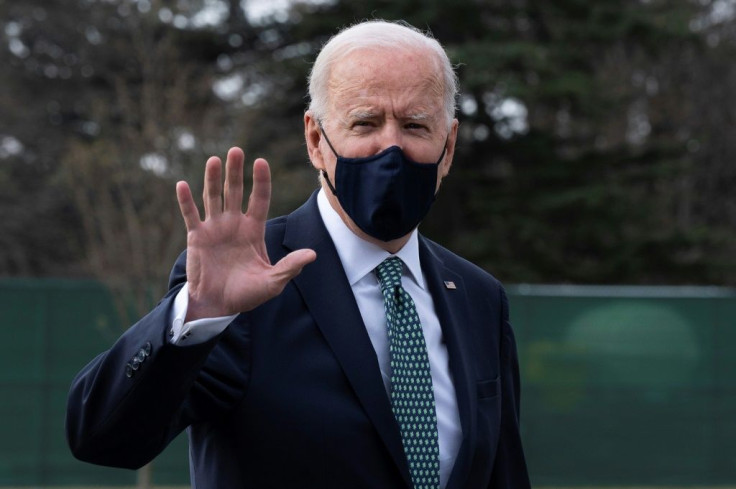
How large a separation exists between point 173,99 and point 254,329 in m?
12.1

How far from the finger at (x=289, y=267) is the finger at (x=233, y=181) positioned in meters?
0.14

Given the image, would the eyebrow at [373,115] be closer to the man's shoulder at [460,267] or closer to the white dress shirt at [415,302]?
the white dress shirt at [415,302]

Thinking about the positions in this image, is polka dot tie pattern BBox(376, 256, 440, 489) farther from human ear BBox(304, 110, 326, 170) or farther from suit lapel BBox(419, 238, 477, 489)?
human ear BBox(304, 110, 326, 170)

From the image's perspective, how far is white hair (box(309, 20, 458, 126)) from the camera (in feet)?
9.43

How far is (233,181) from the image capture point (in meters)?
2.44

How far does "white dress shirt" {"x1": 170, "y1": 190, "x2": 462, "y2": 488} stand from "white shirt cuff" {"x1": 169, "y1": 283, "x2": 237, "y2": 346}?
49 centimetres

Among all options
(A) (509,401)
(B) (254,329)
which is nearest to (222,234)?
(B) (254,329)

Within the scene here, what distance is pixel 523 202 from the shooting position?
2023cm

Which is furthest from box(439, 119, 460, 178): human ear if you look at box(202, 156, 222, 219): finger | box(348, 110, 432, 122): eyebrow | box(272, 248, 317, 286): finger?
box(202, 156, 222, 219): finger

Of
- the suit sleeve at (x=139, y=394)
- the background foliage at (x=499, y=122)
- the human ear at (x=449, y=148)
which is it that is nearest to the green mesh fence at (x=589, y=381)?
the background foliage at (x=499, y=122)

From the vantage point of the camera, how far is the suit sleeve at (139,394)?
2.40 metres

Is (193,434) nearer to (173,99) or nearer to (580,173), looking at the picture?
(173,99)

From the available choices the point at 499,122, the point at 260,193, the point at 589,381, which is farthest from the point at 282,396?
the point at 499,122

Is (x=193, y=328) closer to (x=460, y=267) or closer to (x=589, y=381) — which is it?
(x=460, y=267)
